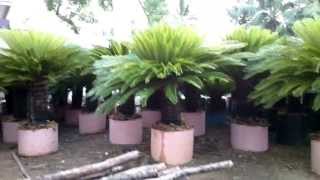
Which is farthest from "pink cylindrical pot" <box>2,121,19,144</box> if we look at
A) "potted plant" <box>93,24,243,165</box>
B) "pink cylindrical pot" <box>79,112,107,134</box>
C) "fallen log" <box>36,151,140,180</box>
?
"fallen log" <box>36,151,140,180</box>

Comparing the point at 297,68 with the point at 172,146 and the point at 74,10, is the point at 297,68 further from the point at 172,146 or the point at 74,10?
the point at 74,10

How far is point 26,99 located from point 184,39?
6.91ft

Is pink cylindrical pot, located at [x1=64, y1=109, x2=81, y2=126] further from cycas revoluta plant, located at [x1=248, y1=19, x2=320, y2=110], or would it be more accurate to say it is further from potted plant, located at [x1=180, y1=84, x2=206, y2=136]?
cycas revoluta plant, located at [x1=248, y1=19, x2=320, y2=110]

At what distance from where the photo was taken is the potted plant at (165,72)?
353cm

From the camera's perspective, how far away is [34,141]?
4.20 m

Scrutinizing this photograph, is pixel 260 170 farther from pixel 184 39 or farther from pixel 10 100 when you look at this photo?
pixel 10 100

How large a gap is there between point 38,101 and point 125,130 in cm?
93

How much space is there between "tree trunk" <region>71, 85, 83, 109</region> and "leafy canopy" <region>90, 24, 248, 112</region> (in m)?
1.67

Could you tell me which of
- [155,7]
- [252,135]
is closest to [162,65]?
[252,135]

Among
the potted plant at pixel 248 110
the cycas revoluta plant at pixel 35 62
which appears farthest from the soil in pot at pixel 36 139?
the potted plant at pixel 248 110

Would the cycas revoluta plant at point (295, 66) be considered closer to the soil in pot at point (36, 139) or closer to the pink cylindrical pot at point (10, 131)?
the soil in pot at point (36, 139)

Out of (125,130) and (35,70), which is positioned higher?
(35,70)

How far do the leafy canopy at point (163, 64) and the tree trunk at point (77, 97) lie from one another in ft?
5.48

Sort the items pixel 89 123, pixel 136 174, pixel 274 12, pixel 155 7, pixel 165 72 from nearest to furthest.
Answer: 1. pixel 136 174
2. pixel 165 72
3. pixel 89 123
4. pixel 274 12
5. pixel 155 7
